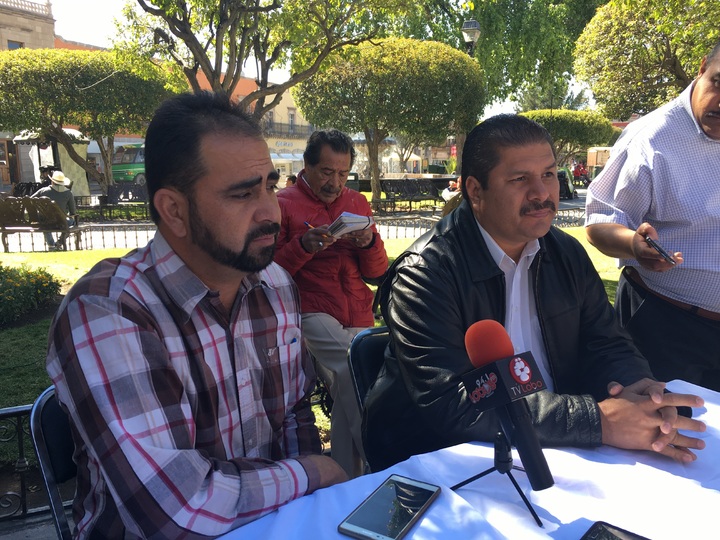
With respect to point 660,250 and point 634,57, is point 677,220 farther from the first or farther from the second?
point 634,57

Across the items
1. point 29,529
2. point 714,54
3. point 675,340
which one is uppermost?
point 714,54

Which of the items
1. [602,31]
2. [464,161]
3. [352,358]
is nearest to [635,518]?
[352,358]

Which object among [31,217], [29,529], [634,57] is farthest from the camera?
[634,57]

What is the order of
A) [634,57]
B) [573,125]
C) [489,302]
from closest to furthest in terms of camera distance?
[489,302] < [634,57] < [573,125]

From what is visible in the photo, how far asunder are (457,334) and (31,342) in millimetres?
5545

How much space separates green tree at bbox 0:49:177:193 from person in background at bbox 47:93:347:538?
19067mm

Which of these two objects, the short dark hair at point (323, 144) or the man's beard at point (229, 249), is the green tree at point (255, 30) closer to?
the short dark hair at point (323, 144)

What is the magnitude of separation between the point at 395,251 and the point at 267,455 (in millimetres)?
8943

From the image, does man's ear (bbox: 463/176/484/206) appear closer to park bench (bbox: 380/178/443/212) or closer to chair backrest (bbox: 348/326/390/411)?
chair backrest (bbox: 348/326/390/411)

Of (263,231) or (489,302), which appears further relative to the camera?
(489,302)

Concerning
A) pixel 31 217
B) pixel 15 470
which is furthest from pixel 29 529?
pixel 31 217

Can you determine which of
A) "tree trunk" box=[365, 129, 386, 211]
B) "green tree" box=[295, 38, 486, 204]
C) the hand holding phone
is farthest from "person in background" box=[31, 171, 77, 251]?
the hand holding phone

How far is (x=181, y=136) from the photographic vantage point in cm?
166

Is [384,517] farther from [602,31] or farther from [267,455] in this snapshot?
[602,31]
